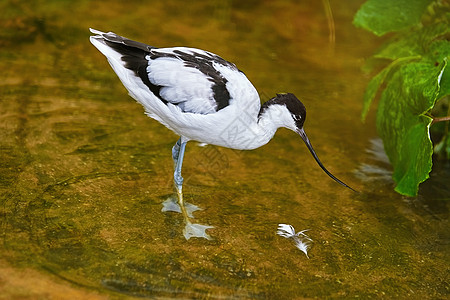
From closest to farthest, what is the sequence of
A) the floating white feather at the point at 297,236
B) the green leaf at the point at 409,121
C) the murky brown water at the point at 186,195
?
the murky brown water at the point at 186,195 → the floating white feather at the point at 297,236 → the green leaf at the point at 409,121

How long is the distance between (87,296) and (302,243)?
120cm

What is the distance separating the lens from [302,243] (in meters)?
3.37

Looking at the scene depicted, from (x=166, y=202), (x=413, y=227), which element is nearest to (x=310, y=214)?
(x=413, y=227)

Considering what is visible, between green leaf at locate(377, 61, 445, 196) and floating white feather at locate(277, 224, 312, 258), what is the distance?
0.64 meters

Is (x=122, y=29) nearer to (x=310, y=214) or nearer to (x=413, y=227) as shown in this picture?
(x=310, y=214)

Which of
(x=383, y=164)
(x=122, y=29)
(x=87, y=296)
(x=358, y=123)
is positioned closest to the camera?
(x=87, y=296)

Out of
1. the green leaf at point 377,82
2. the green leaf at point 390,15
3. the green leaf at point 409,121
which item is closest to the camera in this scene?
the green leaf at point 409,121

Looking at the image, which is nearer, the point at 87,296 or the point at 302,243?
the point at 87,296

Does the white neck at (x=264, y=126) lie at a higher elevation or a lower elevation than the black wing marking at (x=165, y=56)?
lower

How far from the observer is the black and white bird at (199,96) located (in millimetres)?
3240

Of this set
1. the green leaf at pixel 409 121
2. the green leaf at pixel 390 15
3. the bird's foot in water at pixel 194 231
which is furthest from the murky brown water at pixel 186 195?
the green leaf at pixel 390 15

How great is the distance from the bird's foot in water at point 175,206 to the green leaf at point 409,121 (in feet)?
3.85

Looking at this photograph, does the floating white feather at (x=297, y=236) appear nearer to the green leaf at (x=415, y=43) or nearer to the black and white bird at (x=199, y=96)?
the black and white bird at (x=199, y=96)

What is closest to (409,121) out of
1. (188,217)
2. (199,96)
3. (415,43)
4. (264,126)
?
(415,43)
